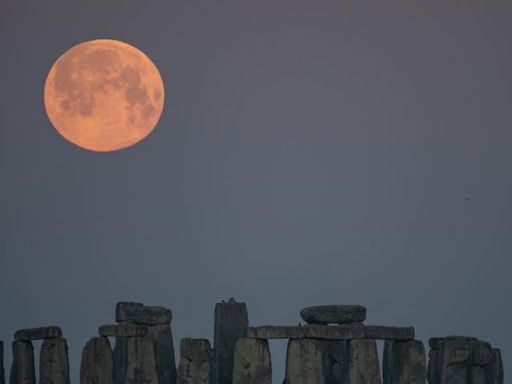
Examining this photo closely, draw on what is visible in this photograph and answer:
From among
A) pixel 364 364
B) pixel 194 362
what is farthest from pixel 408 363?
pixel 194 362

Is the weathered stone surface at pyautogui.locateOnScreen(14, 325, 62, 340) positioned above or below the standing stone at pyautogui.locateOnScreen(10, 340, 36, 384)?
above

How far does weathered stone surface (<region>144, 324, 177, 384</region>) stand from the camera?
123 ft

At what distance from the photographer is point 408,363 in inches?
1383

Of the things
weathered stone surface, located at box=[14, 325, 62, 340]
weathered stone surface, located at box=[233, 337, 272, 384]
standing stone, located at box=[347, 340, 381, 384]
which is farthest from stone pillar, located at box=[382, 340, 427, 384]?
weathered stone surface, located at box=[14, 325, 62, 340]

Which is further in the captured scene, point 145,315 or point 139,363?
point 145,315

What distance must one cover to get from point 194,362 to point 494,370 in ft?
21.3

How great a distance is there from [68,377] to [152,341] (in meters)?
2.08

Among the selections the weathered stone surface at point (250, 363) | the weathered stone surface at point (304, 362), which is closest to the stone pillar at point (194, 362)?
the weathered stone surface at point (250, 363)

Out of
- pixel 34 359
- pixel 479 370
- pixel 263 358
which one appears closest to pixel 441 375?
pixel 479 370

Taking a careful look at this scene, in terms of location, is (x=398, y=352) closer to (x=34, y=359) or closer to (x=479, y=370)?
(x=479, y=370)

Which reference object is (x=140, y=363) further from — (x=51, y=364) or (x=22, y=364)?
(x=22, y=364)

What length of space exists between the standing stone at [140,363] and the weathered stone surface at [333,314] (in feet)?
10.9

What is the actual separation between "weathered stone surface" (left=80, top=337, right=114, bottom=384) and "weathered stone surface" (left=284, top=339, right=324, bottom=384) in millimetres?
4041

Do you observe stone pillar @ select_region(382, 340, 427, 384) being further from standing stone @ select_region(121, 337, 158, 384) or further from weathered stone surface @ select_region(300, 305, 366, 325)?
standing stone @ select_region(121, 337, 158, 384)
